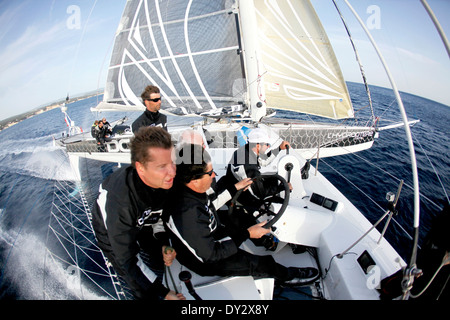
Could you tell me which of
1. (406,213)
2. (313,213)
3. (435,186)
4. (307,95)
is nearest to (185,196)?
(313,213)

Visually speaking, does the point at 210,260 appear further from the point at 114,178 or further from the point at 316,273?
the point at 316,273

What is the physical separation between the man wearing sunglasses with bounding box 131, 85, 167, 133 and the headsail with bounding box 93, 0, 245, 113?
106 inches

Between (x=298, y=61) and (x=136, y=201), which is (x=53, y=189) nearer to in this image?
(x=136, y=201)

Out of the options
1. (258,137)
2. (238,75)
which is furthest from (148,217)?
(238,75)

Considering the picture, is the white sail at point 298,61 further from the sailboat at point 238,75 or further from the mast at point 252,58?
the mast at point 252,58

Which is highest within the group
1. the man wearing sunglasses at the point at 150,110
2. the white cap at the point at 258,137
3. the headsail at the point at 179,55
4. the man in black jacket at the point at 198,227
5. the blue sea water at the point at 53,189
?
the headsail at the point at 179,55

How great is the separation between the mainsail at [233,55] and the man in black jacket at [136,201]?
381 centimetres

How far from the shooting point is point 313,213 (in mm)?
2107

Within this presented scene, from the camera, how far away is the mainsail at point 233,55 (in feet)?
15.7

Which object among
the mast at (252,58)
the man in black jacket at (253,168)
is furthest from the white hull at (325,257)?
the mast at (252,58)

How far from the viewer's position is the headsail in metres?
5.07

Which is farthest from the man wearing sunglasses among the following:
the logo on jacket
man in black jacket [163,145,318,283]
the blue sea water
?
the blue sea water

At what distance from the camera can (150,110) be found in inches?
123

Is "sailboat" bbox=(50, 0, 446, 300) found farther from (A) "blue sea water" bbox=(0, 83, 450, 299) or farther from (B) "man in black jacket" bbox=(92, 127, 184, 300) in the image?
(B) "man in black jacket" bbox=(92, 127, 184, 300)
